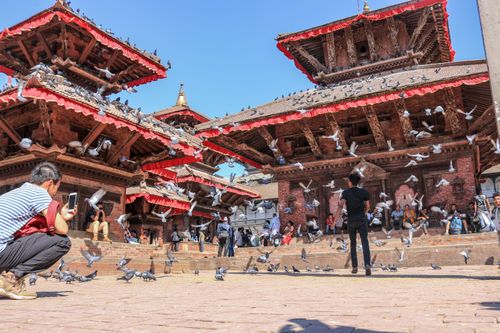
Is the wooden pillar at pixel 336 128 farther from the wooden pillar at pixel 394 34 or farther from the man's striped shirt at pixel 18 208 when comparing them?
the man's striped shirt at pixel 18 208

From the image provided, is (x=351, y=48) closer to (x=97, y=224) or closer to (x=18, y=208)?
(x=97, y=224)

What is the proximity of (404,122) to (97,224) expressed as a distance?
35.8ft

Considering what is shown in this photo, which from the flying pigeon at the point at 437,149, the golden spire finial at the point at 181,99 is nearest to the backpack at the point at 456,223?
the flying pigeon at the point at 437,149

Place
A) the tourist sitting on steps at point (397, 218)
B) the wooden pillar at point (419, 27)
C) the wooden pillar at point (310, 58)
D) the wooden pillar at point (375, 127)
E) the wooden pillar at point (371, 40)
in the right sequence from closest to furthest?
the wooden pillar at point (375, 127) < the tourist sitting on steps at point (397, 218) < the wooden pillar at point (419, 27) < the wooden pillar at point (371, 40) < the wooden pillar at point (310, 58)

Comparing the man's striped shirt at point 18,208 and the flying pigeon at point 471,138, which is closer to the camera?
the man's striped shirt at point 18,208

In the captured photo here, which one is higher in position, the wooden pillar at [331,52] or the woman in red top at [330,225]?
the wooden pillar at [331,52]

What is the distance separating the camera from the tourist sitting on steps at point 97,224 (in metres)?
12.9

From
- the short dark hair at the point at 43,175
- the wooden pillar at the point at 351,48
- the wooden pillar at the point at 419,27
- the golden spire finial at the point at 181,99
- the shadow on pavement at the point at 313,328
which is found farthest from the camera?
the golden spire finial at the point at 181,99

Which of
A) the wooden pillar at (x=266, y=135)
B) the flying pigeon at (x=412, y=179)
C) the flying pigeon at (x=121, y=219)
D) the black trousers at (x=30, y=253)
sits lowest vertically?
the black trousers at (x=30, y=253)

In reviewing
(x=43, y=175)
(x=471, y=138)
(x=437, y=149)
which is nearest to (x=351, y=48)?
(x=437, y=149)

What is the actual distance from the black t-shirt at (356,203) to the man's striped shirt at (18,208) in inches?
205

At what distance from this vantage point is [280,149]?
16.5m

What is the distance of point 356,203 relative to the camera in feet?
24.2

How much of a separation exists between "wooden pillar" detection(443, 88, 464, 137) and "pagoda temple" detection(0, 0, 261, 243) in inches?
304
